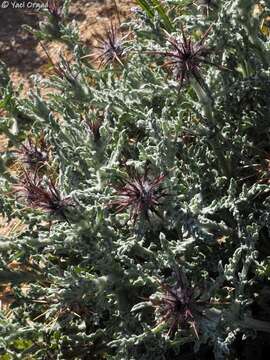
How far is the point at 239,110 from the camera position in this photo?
277 centimetres

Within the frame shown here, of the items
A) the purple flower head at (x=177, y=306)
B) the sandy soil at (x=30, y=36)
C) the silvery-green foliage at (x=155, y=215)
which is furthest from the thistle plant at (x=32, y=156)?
the sandy soil at (x=30, y=36)

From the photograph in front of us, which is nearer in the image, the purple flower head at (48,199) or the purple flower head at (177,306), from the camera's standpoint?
the purple flower head at (177,306)

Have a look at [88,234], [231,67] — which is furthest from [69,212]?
[231,67]

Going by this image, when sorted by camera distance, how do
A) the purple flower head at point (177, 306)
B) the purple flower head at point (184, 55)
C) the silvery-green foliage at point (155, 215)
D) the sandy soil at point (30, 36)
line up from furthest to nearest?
the sandy soil at point (30, 36) → the silvery-green foliage at point (155, 215) → the purple flower head at point (184, 55) → the purple flower head at point (177, 306)

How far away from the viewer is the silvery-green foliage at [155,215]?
7.20ft

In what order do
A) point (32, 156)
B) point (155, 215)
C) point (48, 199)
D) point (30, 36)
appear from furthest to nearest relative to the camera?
point (30, 36), point (32, 156), point (155, 215), point (48, 199)

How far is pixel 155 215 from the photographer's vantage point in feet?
7.17

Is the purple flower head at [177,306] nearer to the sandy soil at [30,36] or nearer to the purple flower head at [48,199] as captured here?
the purple flower head at [48,199]

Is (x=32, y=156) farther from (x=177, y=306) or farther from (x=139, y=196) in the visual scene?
(x=177, y=306)

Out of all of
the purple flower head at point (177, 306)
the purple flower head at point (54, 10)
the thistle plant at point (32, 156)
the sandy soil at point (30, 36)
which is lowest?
A: the purple flower head at point (177, 306)

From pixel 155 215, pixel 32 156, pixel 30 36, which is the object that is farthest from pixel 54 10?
pixel 30 36

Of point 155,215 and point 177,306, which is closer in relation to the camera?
point 177,306

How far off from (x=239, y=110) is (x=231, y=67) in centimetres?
21

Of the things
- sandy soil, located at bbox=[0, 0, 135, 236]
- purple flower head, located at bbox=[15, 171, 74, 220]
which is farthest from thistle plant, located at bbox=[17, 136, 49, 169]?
sandy soil, located at bbox=[0, 0, 135, 236]
